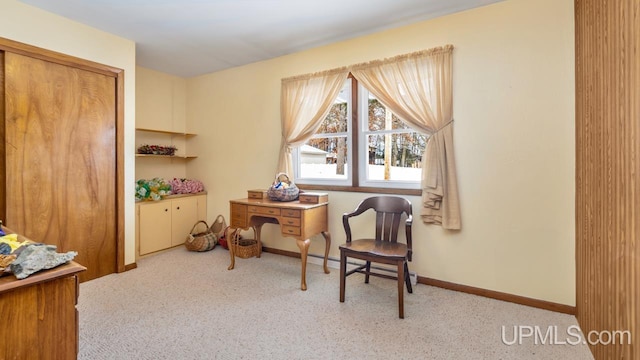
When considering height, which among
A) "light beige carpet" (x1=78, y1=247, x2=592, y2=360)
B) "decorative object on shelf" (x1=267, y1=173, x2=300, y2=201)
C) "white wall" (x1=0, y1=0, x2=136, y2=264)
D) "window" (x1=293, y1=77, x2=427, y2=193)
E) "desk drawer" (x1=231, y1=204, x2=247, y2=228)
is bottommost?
"light beige carpet" (x1=78, y1=247, x2=592, y2=360)

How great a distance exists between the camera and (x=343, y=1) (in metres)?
2.44

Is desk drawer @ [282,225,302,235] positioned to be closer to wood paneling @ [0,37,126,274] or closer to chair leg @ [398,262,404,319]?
chair leg @ [398,262,404,319]

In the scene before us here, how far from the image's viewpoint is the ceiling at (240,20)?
8.12 ft

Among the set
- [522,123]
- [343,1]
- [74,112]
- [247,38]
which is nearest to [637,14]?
[522,123]

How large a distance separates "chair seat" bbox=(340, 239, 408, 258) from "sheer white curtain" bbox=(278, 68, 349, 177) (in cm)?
133

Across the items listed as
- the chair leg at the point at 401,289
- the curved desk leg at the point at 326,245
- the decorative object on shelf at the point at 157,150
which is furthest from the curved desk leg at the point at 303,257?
the decorative object on shelf at the point at 157,150

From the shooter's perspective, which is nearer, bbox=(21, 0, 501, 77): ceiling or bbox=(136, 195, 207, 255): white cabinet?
bbox=(21, 0, 501, 77): ceiling

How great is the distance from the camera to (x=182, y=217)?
13.3 ft

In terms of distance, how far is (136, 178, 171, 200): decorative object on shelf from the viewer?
3615 millimetres

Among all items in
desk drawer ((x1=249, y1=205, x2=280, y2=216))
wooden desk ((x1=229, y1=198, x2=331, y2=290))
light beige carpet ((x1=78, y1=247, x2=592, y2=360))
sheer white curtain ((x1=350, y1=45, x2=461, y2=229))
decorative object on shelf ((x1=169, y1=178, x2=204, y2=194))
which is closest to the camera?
light beige carpet ((x1=78, y1=247, x2=592, y2=360))

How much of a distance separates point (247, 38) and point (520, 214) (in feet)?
10.2

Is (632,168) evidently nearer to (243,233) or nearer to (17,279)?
(17,279)

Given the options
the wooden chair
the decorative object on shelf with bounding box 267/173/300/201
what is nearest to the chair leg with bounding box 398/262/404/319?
the wooden chair

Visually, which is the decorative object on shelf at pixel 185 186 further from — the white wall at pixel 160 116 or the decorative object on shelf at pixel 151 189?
the white wall at pixel 160 116
